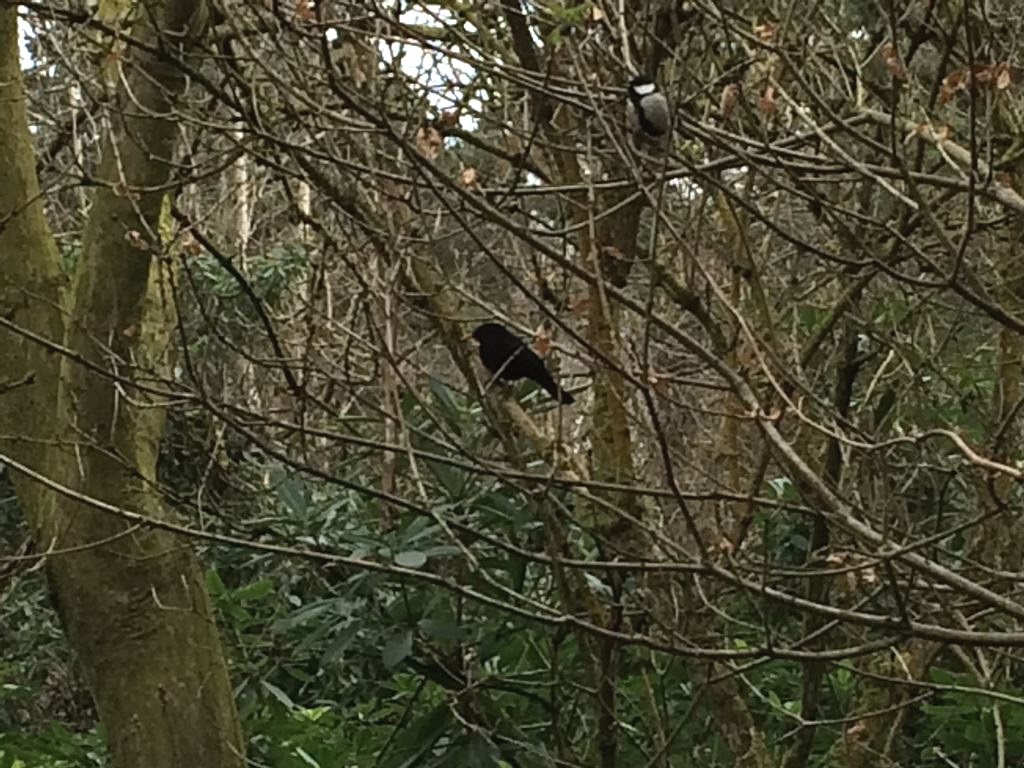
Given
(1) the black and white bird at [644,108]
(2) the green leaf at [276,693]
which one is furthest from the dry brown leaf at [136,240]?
(2) the green leaf at [276,693]

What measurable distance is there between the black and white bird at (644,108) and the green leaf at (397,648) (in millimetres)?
1527

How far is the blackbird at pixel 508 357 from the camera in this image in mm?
3826

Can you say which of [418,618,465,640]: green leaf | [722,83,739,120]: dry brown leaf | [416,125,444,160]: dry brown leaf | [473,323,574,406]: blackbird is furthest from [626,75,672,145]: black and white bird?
[418,618,465,640]: green leaf

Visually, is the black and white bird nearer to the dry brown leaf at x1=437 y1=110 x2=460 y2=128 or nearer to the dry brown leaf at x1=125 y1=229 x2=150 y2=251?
the dry brown leaf at x1=437 y1=110 x2=460 y2=128

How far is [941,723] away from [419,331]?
196cm

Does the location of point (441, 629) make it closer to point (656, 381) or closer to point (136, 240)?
point (136, 240)

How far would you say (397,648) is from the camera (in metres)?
3.67

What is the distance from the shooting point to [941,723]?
3986 millimetres

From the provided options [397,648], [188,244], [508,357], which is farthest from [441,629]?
[188,244]

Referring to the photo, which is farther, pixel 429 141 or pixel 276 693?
pixel 276 693

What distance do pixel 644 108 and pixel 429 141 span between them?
42 cm

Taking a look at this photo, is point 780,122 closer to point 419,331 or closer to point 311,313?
point 311,313

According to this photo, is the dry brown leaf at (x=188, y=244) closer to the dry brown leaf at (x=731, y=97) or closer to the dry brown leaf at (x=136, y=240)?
the dry brown leaf at (x=136, y=240)

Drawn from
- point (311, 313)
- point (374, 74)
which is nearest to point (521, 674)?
point (311, 313)
